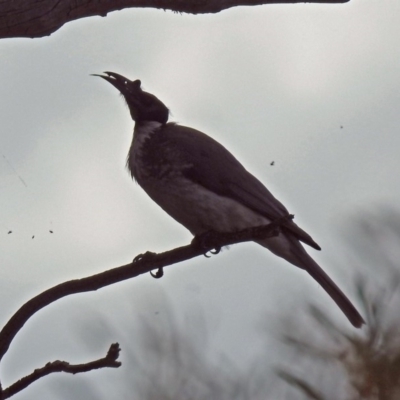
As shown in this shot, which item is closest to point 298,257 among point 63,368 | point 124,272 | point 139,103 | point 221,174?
point 221,174

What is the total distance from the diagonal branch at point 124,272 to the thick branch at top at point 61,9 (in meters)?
1.15

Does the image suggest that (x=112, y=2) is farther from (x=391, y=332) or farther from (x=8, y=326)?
(x=391, y=332)

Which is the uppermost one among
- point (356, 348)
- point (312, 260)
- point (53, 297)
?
point (356, 348)

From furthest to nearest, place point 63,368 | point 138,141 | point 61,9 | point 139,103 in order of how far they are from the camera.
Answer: point 139,103 → point 138,141 → point 61,9 → point 63,368

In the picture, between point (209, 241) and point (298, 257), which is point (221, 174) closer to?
point (298, 257)

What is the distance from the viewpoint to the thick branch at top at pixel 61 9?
396cm

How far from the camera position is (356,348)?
6.40 ft

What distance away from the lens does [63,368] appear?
120 inches

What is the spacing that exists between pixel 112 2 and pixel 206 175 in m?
1.60

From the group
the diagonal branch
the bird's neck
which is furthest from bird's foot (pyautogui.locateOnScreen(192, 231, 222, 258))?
the bird's neck

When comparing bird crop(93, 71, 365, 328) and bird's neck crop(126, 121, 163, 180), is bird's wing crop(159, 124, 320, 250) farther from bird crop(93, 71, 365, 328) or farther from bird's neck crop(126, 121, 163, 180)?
bird's neck crop(126, 121, 163, 180)

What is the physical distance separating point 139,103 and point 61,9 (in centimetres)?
232

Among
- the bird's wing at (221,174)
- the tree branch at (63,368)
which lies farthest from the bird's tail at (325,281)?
the tree branch at (63,368)

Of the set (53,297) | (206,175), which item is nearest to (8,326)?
(53,297)
